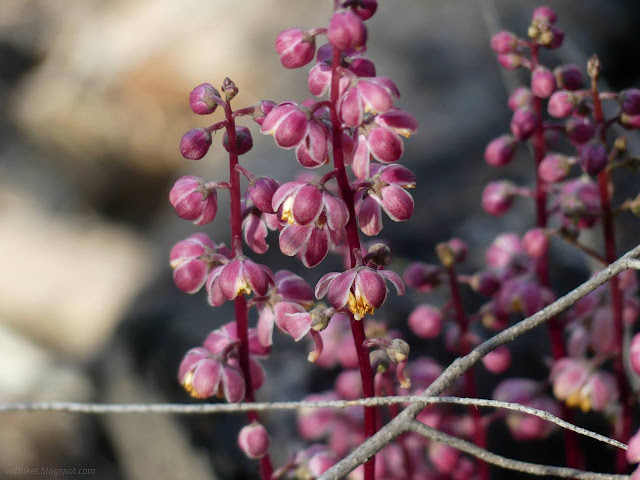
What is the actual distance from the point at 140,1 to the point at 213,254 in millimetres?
2021

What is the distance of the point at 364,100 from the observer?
1.42 feet

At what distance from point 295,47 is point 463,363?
0.22 metres

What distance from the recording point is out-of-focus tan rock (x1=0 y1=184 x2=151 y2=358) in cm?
211

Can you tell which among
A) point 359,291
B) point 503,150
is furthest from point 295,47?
point 503,150

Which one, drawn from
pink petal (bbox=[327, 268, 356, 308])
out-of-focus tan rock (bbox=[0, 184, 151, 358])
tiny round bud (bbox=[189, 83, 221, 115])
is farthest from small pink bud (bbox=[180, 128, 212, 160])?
out-of-focus tan rock (bbox=[0, 184, 151, 358])

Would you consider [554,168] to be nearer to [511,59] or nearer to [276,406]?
[511,59]

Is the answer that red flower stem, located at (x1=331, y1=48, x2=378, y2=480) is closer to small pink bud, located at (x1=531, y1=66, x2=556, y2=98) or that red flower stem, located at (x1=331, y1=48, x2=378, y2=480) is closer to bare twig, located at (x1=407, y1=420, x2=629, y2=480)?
bare twig, located at (x1=407, y1=420, x2=629, y2=480)

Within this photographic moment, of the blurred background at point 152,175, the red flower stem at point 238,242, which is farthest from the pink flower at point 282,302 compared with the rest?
the blurred background at point 152,175

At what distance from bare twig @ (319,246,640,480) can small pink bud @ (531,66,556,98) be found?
0.16 meters

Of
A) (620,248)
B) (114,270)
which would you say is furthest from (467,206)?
(114,270)

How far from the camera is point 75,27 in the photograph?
2.41 m

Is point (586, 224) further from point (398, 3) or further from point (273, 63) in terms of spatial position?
point (273, 63)

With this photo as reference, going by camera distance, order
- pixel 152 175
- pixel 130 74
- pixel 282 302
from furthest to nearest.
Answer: pixel 152 175 < pixel 130 74 < pixel 282 302

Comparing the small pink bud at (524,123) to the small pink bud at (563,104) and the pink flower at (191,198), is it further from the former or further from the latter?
the pink flower at (191,198)
